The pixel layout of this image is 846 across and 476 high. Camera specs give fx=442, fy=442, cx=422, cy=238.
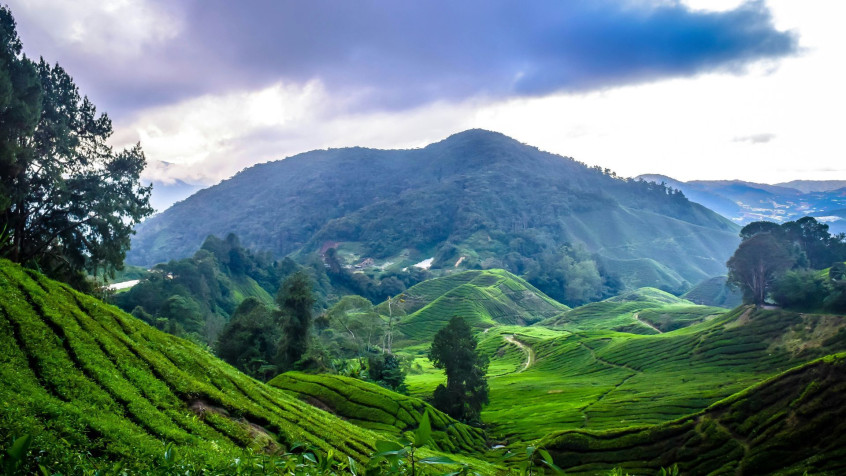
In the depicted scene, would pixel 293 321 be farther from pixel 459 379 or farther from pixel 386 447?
pixel 386 447

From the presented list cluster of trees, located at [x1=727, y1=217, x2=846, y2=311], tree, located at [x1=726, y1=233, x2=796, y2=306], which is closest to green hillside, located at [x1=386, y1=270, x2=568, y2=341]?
tree, located at [x1=726, y1=233, x2=796, y2=306]

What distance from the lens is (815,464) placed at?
48.4 feet

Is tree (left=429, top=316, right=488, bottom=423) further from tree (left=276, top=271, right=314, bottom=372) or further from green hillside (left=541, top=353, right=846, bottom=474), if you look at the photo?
green hillside (left=541, top=353, right=846, bottom=474)

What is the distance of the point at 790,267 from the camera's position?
61.9 metres

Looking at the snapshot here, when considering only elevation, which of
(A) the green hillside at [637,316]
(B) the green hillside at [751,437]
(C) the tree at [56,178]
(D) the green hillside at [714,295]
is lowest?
(D) the green hillside at [714,295]

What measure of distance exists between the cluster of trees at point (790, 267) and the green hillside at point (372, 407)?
49002 mm

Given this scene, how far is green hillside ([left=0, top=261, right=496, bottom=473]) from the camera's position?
744cm

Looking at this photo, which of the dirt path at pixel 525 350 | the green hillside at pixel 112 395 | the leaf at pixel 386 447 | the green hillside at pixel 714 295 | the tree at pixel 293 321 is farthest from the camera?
the green hillside at pixel 714 295

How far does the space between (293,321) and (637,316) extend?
317 feet

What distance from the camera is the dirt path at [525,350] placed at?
274ft

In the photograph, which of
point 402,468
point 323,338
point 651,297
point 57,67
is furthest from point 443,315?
point 402,468

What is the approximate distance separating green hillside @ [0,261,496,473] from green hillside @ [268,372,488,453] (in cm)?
1354

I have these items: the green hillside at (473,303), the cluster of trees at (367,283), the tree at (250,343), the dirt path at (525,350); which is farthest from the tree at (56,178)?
the cluster of trees at (367,283)

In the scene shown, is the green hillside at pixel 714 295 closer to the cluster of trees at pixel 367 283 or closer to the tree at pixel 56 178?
the cluster of trees at pixel 367 283
